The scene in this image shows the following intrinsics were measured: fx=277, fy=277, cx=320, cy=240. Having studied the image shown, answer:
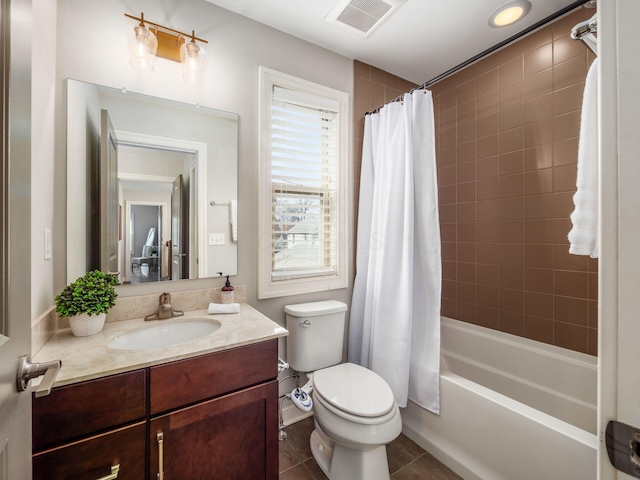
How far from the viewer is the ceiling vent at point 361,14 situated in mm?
1526

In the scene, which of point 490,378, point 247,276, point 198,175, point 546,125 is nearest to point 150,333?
point 247,276

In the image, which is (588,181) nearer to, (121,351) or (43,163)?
(121,351)

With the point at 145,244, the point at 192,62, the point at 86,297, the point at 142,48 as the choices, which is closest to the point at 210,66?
the point at 192,62

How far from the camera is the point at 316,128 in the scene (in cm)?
191

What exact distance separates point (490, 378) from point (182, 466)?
1.95m

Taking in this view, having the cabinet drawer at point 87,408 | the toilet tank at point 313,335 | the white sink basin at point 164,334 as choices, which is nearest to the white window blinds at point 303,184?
the toilet tank at point 313,335

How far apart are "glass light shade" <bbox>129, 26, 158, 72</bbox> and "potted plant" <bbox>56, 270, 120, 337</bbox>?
1.01 m

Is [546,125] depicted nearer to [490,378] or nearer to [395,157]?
[395,157]

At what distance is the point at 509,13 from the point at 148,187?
226 cm

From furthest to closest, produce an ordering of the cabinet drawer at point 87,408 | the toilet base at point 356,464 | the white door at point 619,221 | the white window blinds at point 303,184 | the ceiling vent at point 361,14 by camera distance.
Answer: the white window blinds at point 303,184 < the ceiling vent at point 361,14 < the toilet base at point 356,464 < the cabinet drawer at point 87,408 < the white door at point 619,221

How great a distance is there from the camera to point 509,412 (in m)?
1.25

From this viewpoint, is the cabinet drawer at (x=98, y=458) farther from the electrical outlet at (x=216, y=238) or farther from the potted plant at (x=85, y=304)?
the electrical outlet at (x=216, y=238)

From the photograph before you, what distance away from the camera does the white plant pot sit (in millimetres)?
1087

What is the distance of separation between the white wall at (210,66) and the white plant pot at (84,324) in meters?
0.16
